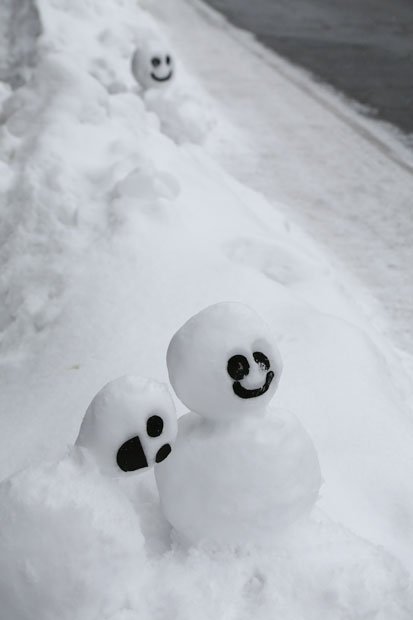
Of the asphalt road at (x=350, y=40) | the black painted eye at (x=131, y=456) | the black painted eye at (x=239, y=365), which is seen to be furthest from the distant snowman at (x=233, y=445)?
the asphalt road at (x=350, y=40)

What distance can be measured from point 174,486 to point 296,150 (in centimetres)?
410

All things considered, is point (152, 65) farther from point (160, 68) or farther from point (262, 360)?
point (262, 360)

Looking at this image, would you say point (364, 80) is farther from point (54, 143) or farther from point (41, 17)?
point (54, 143)

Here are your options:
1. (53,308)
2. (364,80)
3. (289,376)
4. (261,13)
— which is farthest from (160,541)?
(261,13)

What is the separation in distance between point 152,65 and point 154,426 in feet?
12.4

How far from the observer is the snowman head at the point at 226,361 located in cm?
168

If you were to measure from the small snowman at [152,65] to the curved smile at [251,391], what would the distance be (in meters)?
3.73

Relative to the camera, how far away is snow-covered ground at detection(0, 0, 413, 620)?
168 centimetres

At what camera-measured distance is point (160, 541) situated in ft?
6.16

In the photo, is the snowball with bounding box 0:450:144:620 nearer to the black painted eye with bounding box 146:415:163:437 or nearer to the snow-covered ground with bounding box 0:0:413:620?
the snow-covered ground with bounding box 0:0:413:620

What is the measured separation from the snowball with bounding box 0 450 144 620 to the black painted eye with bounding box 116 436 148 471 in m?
0.08

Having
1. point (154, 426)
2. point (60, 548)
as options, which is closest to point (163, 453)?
point (154, 426)

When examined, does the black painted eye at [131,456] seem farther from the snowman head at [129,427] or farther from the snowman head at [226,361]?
the snowman head at [226,361]

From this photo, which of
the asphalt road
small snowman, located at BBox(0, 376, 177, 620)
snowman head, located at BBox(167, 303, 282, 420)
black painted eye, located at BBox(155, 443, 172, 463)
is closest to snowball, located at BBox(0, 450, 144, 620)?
small snowman, located at BBox(0, 376, 177, 620)
